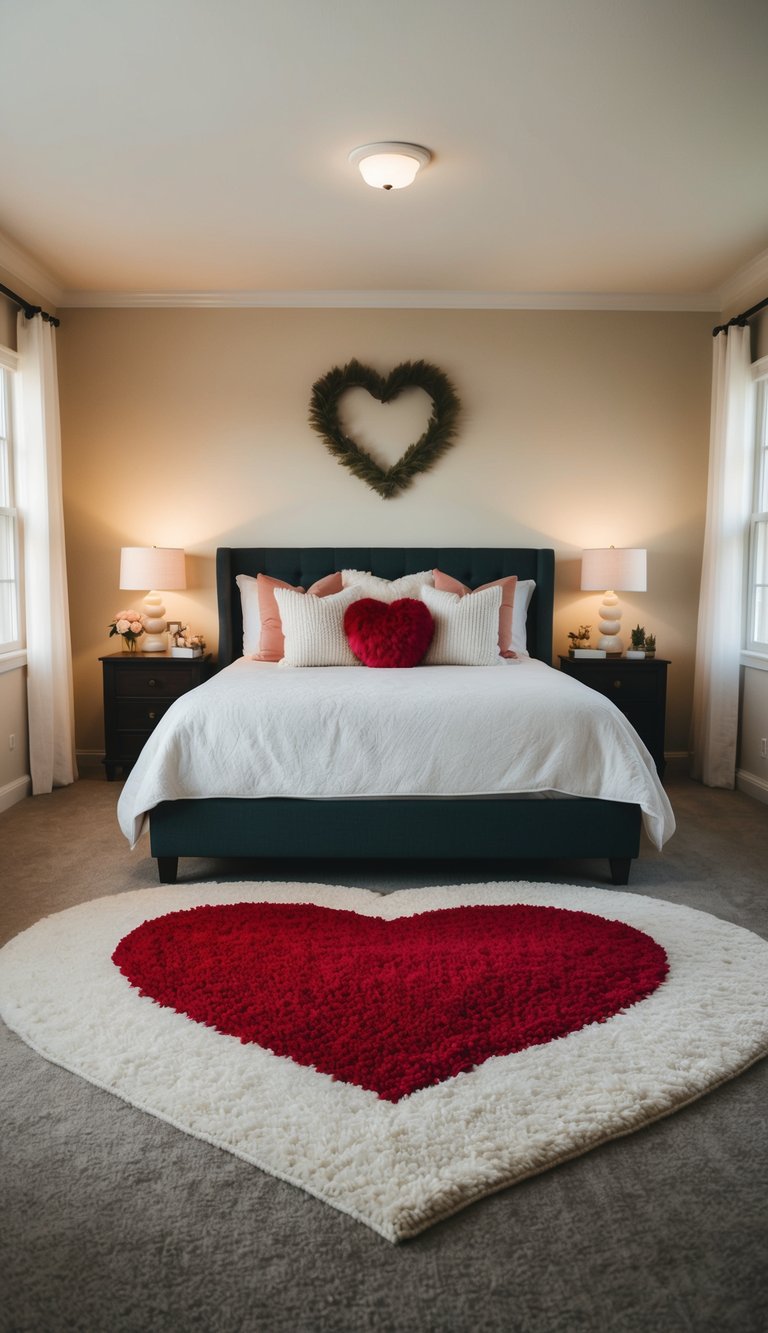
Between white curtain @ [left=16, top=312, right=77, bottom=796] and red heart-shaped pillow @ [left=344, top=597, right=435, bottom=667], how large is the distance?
1607 millimetres

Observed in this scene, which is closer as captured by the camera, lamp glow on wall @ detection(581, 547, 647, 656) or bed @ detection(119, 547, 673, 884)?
bed @ detection(119, 547, 673, 884)

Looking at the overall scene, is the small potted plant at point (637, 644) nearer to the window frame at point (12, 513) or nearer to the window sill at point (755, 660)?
the window sill at point (755, 660)

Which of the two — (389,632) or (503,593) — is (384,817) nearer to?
(389,632)

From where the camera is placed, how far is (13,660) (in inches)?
180

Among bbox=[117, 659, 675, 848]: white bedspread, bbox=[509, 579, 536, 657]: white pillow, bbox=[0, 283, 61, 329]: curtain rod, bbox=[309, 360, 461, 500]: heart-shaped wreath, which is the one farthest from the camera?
bbox=[309, 360, 461, 500]: heart-shaped wreath

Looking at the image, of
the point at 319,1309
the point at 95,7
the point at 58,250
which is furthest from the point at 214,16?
the point at 319,1309

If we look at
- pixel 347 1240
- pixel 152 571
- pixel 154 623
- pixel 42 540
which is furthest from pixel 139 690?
pixel 347 1240

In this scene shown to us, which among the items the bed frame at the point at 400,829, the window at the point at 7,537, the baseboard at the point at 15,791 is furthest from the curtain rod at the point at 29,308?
the bed frame at the point at 400,829

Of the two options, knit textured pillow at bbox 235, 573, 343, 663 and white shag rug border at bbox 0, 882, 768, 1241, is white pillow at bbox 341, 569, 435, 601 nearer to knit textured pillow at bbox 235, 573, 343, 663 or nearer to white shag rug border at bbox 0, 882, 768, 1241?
knit textured pillow at bbox 235, 573, 343, 663

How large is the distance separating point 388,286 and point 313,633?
2.11 m

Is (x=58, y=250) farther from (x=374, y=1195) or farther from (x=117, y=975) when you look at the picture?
(x=374, y=1195)

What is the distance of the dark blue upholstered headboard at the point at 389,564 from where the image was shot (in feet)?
17.4

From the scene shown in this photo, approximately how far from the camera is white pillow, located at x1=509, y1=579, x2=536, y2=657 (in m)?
5.00

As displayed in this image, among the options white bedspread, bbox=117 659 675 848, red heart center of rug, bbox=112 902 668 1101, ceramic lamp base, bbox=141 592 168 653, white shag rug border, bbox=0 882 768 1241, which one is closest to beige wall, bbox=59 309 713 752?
ceramic lamp base, bbox=141 592 168 653
